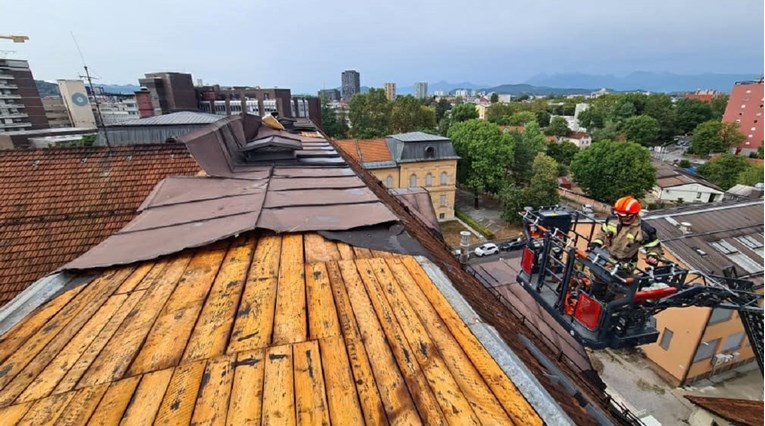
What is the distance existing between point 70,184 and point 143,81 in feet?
176

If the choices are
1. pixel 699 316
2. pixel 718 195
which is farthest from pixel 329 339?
pixel 718 195

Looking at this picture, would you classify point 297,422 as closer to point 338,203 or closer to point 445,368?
point 445,368

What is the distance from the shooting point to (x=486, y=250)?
22.1 m

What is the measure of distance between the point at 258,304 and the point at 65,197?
7.62 m

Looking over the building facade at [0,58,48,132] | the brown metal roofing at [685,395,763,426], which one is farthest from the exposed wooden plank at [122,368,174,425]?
the building facade at [0,58,48,132]

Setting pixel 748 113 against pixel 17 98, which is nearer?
pixel 17 98

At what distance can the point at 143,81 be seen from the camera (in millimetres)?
49094

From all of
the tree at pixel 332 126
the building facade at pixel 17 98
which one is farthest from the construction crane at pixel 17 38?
the tree at pixel 332 126

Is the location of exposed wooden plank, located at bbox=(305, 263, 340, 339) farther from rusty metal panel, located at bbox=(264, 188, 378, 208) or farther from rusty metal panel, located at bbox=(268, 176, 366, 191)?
rusty metal panel, located at bbox=(268, 176, 366, 191)

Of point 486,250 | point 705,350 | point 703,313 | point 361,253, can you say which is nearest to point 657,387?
point 705,350

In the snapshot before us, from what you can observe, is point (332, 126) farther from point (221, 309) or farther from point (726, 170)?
point (221, 309)

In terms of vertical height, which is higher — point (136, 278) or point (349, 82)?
point (349, 82)

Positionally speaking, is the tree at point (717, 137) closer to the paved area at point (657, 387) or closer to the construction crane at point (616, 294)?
the paved area at point (657, 387)

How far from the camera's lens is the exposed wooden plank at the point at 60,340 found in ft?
7.29
